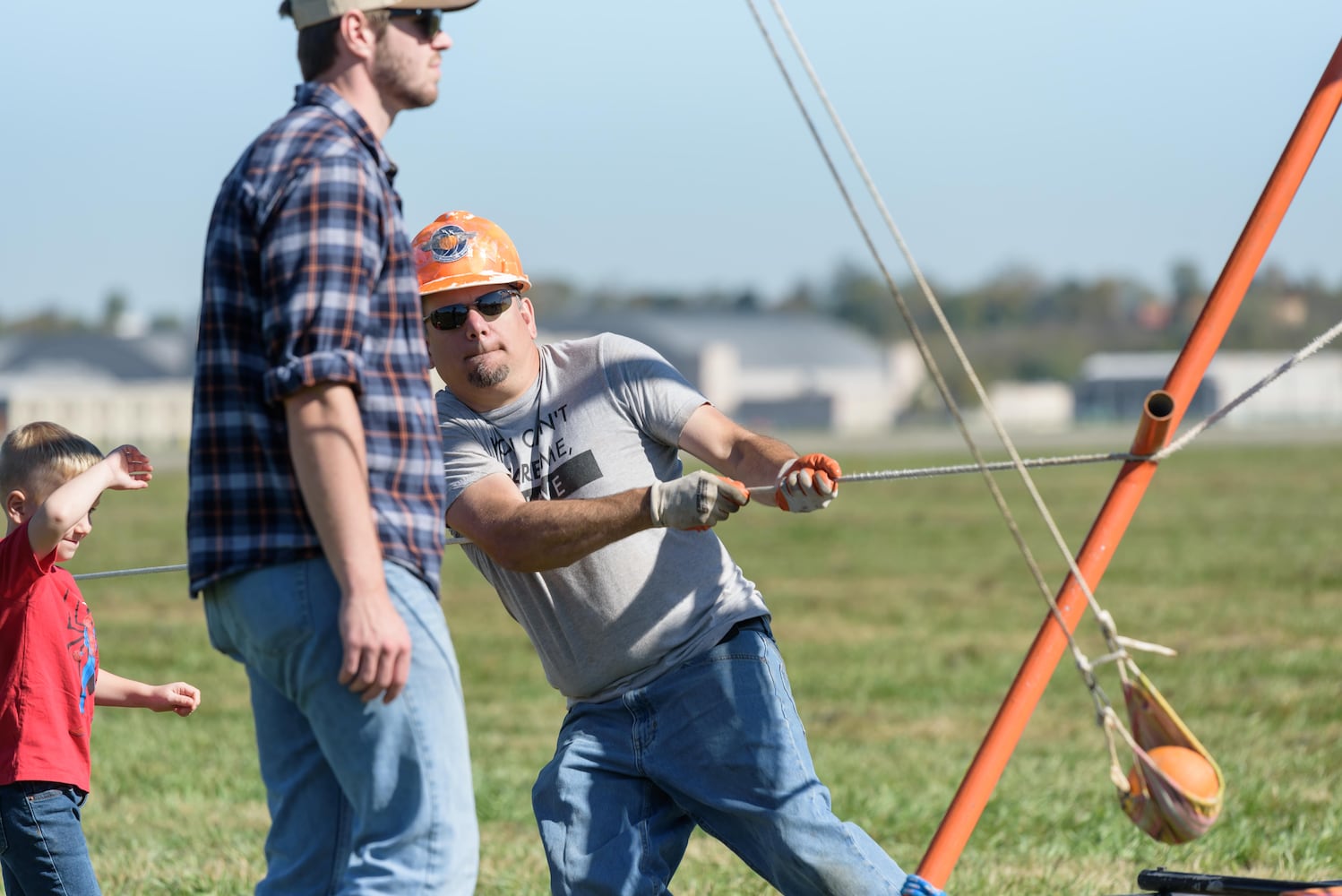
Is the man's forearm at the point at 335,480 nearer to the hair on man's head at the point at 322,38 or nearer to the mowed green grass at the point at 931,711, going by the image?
the hair on man's head at the point at 322,38

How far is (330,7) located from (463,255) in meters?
1.14

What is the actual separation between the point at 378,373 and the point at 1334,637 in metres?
9.66

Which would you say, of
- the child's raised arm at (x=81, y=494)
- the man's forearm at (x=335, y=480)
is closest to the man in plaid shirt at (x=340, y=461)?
the man's forearm at (x=335, y=480)

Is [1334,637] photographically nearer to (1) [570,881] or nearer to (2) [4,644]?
(1) [570,881]

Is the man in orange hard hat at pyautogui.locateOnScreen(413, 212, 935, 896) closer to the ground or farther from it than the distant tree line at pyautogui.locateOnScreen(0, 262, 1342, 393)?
farther from it

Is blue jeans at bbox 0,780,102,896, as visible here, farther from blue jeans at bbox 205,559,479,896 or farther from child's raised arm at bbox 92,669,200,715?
blue jeans at bbox 205,559,479,896

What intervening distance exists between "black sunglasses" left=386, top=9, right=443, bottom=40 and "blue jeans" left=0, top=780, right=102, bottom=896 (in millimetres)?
1935

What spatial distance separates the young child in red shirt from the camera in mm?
3609

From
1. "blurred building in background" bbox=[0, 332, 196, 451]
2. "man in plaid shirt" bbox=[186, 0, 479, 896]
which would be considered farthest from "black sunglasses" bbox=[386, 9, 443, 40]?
"blurred building in background" bbox=[0, 332, 196, 451]

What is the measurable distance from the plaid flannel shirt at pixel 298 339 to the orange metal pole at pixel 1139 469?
1.48 m

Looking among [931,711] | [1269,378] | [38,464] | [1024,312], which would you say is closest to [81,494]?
[38,464]

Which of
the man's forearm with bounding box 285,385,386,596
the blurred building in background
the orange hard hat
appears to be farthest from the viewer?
the blurred building in background

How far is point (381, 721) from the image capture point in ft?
8.46

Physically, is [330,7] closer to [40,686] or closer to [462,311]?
[462,311]
